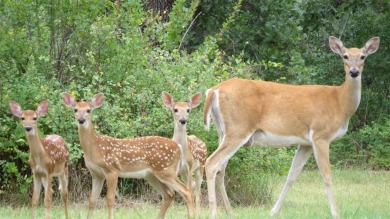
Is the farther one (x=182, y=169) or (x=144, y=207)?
(x=144, y=207)

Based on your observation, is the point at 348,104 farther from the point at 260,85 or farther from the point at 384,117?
the point at 384,117

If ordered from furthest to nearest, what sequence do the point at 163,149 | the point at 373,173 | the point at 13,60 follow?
the point at 373,173 < the point at 13,60 < the point at 163,149

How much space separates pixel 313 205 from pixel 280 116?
222 cm

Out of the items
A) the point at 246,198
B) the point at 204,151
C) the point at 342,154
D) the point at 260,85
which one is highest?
the point at 260,85

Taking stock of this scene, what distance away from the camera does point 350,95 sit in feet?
39.1

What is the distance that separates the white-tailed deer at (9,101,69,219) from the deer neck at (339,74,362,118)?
3.23 m

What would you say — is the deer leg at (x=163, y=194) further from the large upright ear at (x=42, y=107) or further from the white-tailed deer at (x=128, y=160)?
the large upright ear at (x=42, y=107)

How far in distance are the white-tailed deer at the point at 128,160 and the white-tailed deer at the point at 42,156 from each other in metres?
0.49

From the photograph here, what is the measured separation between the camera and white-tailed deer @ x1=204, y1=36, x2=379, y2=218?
445 inches

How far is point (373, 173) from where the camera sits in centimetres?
1861

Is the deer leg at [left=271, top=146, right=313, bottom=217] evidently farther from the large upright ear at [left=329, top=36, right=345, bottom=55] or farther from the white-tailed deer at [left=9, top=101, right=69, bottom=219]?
the white-tailed deer at [left=9, top=101, right=69, bottom=219]

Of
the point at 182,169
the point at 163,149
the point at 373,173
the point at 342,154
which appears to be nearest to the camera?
the point at 163,149

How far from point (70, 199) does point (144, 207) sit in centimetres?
96

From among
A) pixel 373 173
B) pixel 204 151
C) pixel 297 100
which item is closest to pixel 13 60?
pixel 204 151
